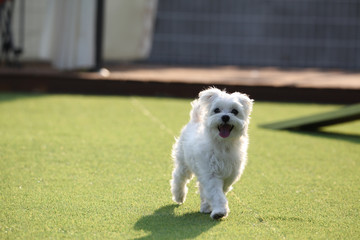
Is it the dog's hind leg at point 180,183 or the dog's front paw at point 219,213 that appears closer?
the dog's front paw at point 219,213

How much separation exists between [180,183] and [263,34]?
10.1 metres

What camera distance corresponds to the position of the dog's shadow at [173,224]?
371cm

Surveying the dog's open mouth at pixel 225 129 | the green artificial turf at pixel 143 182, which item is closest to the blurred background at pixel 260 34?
the green artificial turf at pixel 143 182

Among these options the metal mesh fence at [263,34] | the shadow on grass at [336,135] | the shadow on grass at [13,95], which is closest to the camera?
the shadow on grass at [336,135]

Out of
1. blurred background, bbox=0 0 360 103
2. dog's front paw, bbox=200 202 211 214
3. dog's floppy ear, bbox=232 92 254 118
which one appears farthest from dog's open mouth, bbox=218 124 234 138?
blurred background, bbox=0 0 360 103

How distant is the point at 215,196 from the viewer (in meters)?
3.96

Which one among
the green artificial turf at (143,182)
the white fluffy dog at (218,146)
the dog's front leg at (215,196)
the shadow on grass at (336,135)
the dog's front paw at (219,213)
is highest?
the white fluffy dog at (218,146)

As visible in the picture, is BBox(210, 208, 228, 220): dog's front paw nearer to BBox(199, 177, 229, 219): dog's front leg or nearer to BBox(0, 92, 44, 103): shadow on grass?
BBox(199, 177, 229, 219): dog's front leg

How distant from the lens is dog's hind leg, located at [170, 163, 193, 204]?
440 cm

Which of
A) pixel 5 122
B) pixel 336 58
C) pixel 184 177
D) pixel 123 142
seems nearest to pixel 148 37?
pixel 336 58

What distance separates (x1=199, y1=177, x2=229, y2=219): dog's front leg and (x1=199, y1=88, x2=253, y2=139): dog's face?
27 cm

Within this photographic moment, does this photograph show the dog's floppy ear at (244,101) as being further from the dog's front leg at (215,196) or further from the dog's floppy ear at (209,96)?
the dog's front leg at (215,196)

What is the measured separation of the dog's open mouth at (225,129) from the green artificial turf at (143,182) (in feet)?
1.58

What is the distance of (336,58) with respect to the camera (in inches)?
560
